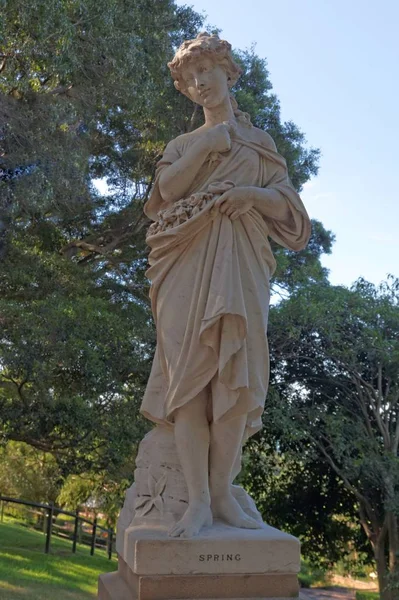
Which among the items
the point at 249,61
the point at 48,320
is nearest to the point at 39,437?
the point at 48,320

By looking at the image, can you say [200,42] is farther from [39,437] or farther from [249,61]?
[249,61]

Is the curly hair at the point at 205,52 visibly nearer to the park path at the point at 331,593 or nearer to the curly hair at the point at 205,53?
the curly hair at the point at 205,53

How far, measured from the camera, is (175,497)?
3.00 meters

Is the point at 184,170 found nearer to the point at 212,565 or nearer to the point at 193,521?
the point at 193,521

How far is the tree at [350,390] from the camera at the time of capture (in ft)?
38.4

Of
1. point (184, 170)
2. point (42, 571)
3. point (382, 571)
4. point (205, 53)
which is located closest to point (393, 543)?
point (382, 571)

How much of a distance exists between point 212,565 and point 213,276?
1315mm

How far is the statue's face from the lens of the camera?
3.47m

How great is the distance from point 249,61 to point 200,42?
10041 millimetres

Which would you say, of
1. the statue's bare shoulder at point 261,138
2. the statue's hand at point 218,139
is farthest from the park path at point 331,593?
the statue's hand at point 218,139

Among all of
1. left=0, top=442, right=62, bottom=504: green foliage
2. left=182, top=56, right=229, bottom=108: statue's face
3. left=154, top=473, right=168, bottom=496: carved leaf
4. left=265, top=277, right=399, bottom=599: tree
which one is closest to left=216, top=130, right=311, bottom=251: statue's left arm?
left=182, top=56, right=229, bottom=108: statue's face

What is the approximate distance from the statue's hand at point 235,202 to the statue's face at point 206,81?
0.64 metres

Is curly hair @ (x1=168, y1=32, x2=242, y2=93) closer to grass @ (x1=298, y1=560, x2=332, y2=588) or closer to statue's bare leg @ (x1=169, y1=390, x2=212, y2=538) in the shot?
statue's bare leg @ (x1=169, y1=390, x2=212, y2=538)

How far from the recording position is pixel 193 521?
2.80m
